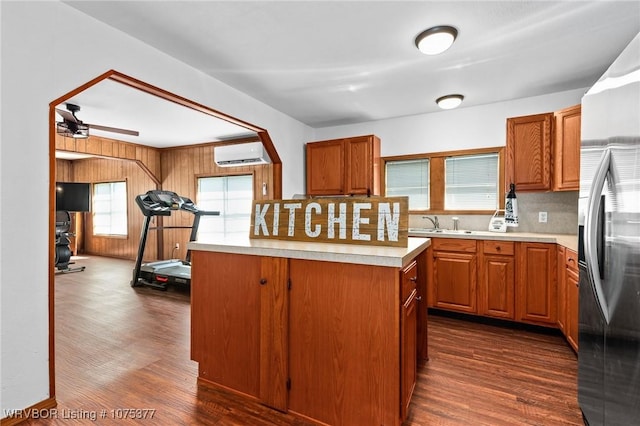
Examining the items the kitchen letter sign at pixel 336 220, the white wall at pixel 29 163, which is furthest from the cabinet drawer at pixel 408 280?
the white wall at pixel 29 163

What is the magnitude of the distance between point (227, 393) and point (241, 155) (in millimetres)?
4118

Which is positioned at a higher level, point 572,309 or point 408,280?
point 408,280

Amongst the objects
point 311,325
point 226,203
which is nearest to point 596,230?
point 311,325

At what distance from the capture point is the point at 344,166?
4.20 metres

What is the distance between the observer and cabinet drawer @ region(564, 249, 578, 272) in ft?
7.54

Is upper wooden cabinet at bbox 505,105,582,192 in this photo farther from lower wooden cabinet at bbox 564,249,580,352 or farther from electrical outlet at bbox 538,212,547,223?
lower wooden cabinet at bbox 564,249,580,352

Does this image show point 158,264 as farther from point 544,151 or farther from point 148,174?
point 544,151

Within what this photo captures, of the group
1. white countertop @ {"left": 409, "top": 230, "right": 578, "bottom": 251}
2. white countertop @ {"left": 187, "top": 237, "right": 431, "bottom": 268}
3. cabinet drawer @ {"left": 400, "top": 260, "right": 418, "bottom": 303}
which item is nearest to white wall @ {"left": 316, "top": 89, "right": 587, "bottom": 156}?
white countertop @ {"left": 409, "top": 230, "right": 578, "bottom": 251}

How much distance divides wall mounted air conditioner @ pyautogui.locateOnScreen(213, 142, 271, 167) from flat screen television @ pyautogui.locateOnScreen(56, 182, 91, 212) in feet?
12.1

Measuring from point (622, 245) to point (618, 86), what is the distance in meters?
0.66

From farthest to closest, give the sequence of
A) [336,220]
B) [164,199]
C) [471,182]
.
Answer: [164,199]
[471,182]
[336,220]

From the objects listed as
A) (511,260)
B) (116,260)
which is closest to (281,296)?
(511,260)

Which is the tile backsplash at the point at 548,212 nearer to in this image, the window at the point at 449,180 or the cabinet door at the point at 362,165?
the window at the point at 449,180

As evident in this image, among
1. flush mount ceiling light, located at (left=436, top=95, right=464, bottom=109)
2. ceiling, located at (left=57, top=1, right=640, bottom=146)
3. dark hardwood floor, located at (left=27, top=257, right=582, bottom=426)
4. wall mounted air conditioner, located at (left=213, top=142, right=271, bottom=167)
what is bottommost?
dark hardwood floor, located at (left=27, top=257, right=582, bottom=426)
